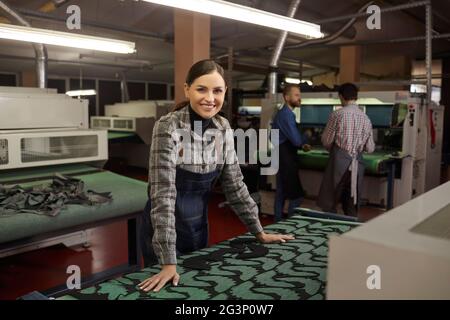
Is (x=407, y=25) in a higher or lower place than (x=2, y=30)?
higher

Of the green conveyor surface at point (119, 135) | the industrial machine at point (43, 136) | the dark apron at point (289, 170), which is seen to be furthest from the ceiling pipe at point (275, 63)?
the green conveyor surface at point (119, 135)

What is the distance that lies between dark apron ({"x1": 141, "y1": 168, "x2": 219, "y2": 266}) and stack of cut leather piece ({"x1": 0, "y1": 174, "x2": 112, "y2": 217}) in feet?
2.46

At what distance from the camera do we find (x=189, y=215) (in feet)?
6.07

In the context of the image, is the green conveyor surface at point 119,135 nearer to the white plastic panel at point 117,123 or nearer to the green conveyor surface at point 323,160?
the white plastic panel at point 117,123

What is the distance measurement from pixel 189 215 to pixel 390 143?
3818 mm

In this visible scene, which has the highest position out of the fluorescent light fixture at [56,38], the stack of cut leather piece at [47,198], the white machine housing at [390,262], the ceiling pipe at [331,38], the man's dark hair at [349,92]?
the ceiling pipe at [331,38]

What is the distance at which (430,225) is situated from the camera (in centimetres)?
109

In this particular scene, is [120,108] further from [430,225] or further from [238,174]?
[430,225]

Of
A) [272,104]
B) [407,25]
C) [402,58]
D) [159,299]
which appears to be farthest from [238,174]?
[402,58]

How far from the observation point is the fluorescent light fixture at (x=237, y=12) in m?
2.14

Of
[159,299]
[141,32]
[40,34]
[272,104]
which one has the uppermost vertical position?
[141,32]

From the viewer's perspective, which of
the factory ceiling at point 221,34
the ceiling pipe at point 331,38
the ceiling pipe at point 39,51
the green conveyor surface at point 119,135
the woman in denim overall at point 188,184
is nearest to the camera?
the woman in denim overall at point 188,184

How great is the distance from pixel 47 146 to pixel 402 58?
9.24m

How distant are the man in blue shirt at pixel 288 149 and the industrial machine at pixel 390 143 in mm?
457
